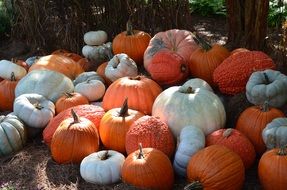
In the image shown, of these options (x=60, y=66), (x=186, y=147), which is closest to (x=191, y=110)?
(x=186, y=147)

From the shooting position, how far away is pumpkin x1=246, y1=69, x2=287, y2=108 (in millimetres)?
3896

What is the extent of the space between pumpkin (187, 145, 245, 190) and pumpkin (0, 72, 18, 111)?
2.43 meters

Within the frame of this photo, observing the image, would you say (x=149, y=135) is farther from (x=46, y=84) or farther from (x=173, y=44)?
(x=173, y=44)

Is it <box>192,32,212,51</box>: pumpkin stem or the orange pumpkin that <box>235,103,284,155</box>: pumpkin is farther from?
the orange pumpkin

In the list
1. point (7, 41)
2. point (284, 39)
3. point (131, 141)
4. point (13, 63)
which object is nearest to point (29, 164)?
point (131, 141)

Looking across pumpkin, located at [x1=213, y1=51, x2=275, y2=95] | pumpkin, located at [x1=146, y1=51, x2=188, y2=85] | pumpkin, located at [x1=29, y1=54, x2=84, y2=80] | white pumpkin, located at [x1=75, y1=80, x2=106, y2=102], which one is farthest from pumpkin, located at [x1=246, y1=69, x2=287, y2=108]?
pumpkin, located at [x1=29, y1=54, x2=84, y2=80]

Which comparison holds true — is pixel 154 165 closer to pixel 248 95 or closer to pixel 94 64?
pixel 248 95

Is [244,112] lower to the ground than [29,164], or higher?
higher

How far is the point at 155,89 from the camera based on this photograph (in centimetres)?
446

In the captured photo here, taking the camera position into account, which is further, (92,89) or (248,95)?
(92,89)

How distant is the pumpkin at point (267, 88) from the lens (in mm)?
3896

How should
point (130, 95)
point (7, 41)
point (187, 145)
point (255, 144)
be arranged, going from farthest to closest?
point (7, 41) → point (130, 95) → point (255, 144) → point (187, 145)

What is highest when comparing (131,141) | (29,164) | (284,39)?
(284,39)

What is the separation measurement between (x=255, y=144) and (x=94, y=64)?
8.14 feet
